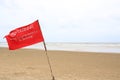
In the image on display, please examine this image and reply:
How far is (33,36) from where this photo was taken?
26.7 feet

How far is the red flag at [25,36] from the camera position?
807 cm

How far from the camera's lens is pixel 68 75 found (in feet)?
36.7

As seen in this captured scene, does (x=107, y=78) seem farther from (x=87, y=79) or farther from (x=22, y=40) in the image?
(x=22, y=40)

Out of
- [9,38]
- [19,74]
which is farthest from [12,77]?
[9,38]

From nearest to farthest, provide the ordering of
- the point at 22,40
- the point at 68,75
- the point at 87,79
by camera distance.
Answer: the point at 22,40 < the point at 87,79 < the point at 68,75

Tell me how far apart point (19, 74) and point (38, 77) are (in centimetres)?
113

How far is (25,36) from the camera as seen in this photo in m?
8.07

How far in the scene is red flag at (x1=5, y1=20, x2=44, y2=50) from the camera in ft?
26.5

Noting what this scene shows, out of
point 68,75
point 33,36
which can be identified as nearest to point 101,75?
point 68,75

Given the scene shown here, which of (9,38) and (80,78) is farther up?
(9,38)

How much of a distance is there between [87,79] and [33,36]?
11.1ft

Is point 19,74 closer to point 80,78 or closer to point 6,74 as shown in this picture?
point 6,74

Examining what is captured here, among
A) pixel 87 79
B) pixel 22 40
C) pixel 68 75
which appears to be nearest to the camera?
pixel 22 40

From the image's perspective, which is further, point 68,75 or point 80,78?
point 68,75
